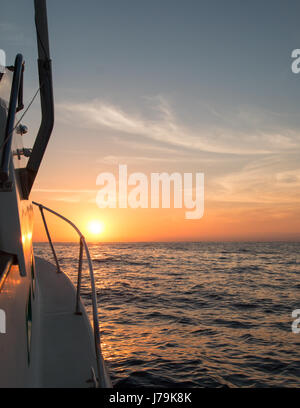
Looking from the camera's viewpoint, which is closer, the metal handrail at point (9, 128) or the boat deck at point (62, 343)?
the metal handrail at point (9, 128)

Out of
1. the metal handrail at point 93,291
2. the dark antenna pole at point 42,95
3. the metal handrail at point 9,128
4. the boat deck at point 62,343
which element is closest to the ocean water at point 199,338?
the boat deck at point 62,343

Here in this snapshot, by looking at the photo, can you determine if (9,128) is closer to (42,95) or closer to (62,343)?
(42,95)

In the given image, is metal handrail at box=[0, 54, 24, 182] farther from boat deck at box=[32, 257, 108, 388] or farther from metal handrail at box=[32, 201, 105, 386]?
boat deck at box=[32, 257, 108, 388]

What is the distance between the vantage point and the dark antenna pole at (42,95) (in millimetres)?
2852

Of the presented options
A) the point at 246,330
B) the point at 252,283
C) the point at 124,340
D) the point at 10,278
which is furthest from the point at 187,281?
the point at 10,278

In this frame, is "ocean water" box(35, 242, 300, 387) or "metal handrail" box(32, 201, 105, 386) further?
"ocean water" box(35, 242, 300, 387)

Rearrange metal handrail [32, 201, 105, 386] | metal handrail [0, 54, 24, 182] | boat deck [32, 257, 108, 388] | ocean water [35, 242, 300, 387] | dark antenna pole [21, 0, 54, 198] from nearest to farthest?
metal handrail [0, 54, 24, 182] < metal handrail [32, 201, 105, 386] < dark antenna pole [21, 0, 54, 198] < boat deck [32, 257, 108, 388] < ocean water [35, 242, 300, 387]

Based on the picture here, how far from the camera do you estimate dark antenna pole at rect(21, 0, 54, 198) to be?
2.85 metres

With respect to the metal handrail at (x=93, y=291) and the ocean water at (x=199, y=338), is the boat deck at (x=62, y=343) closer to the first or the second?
the metal handrail at (x=93, y=291)

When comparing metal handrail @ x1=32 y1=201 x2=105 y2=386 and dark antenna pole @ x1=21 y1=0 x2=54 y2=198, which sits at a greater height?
dark antenna pole @ x1=21 y1=0 x2=54 y2=198

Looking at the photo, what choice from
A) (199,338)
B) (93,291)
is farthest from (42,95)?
(199,338)

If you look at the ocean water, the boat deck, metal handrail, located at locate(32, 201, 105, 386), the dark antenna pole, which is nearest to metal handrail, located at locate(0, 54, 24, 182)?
the dark antenna pole

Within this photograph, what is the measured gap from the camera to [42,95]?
9.93ft
